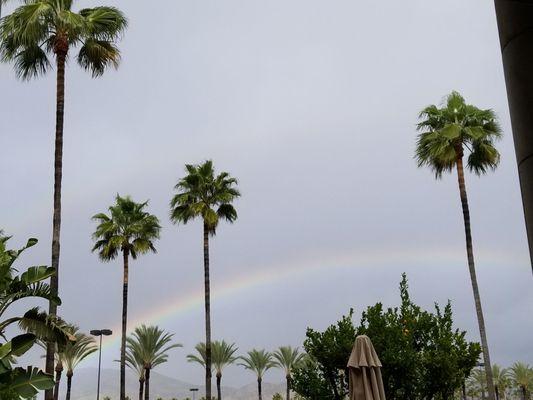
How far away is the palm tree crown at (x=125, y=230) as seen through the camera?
43281mm

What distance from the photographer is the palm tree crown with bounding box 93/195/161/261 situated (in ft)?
142

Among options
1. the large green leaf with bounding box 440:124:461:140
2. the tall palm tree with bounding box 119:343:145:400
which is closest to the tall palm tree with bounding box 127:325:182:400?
the tall palm tree with bounding box 119:343:145:400

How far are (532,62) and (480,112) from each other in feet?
102

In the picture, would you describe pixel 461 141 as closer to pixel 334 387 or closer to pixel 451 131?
pixel 451 131

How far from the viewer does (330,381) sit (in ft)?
74.3

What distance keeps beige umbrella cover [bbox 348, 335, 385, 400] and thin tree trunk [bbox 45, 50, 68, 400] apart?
9915 millimetres

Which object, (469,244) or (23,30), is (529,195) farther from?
(469,244)

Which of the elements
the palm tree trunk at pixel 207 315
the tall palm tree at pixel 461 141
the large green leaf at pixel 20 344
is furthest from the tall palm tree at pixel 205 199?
the large green leaf at pixel 20 344

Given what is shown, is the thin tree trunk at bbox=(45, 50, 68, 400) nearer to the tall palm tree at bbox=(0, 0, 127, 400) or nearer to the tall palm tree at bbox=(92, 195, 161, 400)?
the tall palm tree at bbox=(0, 0, 127, 400)

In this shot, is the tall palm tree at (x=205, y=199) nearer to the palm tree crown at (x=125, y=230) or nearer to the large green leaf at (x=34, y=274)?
the palm tree crown at (x=125, y=230)

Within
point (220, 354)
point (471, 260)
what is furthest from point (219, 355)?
point (471, 260)

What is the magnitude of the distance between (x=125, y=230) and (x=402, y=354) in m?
27.0

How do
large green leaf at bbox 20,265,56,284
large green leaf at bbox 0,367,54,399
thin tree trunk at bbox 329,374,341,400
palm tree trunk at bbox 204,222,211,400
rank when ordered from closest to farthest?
large green leaf at bbox 0,367,54,399 < large green leaf at bbox 20,265,56,284 < thin tree trunk at bbox 329,374,341,400 < palm tree trunk at bbox 204,222,211,400

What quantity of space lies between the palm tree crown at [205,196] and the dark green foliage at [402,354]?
718 inches
